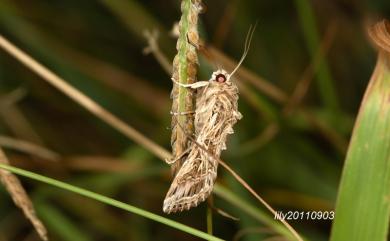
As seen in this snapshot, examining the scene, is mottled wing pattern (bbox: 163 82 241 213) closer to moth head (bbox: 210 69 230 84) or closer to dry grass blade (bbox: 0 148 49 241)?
moth head (bbox: 210 69 230 84)

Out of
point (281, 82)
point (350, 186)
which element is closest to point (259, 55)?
point (281, 82)

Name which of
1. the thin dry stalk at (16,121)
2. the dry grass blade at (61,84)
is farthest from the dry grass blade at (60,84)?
the thin dry stalk at (16,121)

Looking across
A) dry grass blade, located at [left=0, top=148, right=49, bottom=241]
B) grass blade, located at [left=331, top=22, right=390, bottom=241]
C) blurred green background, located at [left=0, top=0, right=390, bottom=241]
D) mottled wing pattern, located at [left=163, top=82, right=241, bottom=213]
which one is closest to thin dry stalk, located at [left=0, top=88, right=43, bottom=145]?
blurred green background, located at [left=0, top=0, right=390, bottom=241]

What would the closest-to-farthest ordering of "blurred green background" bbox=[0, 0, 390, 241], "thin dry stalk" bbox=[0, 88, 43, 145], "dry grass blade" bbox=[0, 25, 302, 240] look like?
"dry grass blade" bbox=[0, 25, 302, 240] → "blurred green background" bbox=[0, 0, 390, 241] → "thin dry stalk" bbox=[0, 88, 43, 145]

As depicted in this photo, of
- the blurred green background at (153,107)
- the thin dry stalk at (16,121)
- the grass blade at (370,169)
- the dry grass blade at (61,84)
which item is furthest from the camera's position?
the thin dry stalk at (16,121)

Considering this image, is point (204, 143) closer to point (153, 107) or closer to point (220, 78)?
point (220, 78)

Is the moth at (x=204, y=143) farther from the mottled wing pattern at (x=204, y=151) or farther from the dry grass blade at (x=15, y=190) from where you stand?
the dry grass blade at (x=15, y=190)

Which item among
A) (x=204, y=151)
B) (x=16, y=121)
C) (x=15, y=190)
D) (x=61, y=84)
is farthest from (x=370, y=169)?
(x=16, y=121)

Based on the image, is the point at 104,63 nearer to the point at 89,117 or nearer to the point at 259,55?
the point at 89,117
